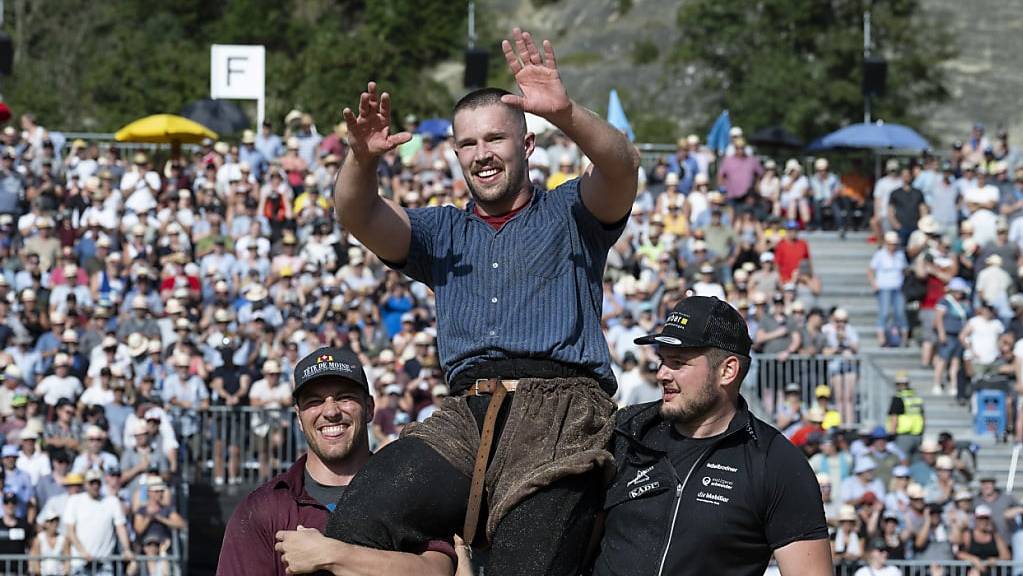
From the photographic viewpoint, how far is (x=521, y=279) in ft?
17.6

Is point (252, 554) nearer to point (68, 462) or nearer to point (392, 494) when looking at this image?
point (392, 494)

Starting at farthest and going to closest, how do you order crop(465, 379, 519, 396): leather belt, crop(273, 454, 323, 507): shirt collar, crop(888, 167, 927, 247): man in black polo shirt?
crop(888, 167, 927, 247): man in black polo shirt < crop(273, 454, 323, 507): shirt collar < crop(465, 379, 519, 396): leather belt

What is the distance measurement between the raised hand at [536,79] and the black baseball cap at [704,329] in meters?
0.97

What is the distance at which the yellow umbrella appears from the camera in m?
22.5

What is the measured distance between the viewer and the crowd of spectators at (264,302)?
48.3ft

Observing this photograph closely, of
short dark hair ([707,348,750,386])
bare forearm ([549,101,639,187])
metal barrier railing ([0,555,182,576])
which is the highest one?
bare forearm ([549,101,639,187])

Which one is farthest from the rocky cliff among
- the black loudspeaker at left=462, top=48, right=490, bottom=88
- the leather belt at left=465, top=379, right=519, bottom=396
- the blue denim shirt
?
the leather belt at left=465, top=379, right=519, bottom=396

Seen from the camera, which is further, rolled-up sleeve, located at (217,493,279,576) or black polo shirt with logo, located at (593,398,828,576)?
rolled-up sleeve, located at (217,493,279,576)

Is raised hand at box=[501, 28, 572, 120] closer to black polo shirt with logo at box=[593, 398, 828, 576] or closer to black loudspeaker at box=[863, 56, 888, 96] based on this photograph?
black polo shirt with logo at box=[593, 398, 828, 576]

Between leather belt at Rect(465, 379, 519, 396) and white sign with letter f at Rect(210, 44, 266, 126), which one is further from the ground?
white sign with letter f at Rect(210, 44, 266, 126)

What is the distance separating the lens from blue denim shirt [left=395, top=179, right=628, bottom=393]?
209 inches

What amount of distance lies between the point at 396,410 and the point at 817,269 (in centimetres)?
697

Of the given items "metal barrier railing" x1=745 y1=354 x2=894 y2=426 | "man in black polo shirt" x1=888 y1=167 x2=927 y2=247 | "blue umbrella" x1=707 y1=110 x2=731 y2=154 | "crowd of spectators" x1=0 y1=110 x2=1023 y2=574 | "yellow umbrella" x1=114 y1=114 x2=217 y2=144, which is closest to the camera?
"crowd of spectators" x1=0 y1=110 x2=1023 y2=574

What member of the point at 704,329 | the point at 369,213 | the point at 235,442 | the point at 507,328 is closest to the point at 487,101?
the point at 369,213
